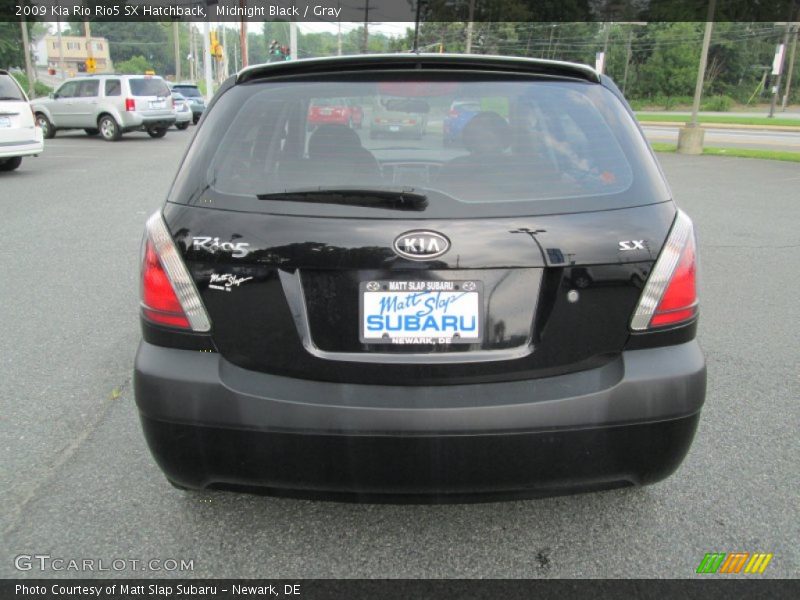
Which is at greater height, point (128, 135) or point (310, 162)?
point (310, 162)

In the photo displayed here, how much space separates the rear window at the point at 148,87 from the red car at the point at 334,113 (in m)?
20.5

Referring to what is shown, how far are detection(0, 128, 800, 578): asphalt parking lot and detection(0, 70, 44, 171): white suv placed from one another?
8676 mm

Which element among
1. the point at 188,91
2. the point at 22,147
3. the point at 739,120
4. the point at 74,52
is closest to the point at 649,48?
the point at 739,120

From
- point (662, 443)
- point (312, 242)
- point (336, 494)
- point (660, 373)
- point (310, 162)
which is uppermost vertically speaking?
point (310, 162)

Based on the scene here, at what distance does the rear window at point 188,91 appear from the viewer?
29970 mm

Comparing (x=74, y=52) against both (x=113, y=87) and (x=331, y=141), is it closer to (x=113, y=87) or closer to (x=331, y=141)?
(x=113, y=87)

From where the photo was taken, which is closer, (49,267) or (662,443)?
(662,443)

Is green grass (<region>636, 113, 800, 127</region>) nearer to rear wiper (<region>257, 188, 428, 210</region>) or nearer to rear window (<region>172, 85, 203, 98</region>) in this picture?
rear window (<region>172, 85, 203, 98</region>)

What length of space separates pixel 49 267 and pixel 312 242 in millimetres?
5142

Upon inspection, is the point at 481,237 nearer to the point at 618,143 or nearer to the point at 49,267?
the point at 618,143

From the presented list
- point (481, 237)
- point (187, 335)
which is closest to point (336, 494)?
point (187, 335)

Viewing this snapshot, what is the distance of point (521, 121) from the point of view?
2330mm

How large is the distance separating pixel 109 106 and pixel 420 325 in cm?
2157

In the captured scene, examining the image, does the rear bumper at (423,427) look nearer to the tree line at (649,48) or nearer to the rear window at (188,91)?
the rear window at (188,91)
